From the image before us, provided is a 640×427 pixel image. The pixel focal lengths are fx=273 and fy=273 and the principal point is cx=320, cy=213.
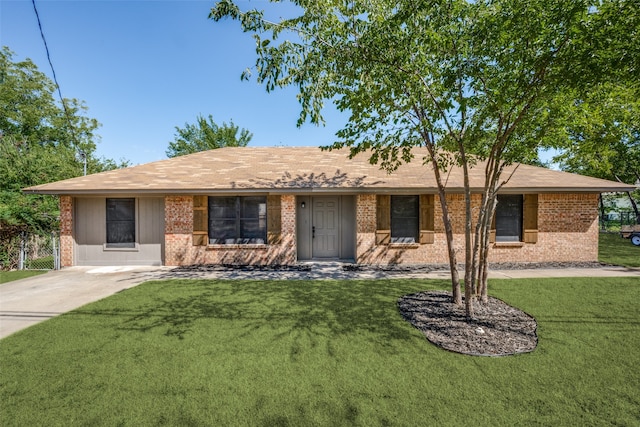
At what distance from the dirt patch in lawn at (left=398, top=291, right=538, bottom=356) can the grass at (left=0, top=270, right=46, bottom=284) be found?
10.5m

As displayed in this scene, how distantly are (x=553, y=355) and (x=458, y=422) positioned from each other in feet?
7.18

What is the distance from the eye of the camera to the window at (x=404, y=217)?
378 inches

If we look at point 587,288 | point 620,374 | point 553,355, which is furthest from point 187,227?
point 587,288

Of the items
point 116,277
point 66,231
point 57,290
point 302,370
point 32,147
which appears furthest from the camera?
point 32,147

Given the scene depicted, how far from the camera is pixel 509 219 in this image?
9.66 meters

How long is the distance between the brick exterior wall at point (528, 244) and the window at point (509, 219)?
1.10 feet

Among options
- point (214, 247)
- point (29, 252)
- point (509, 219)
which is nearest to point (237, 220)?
point (214, 247)

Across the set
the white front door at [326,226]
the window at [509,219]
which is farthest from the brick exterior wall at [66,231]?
the window at [509,219]

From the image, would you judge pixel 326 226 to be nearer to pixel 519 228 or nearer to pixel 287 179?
pixel 287 179

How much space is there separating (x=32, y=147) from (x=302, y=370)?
27.9 metres

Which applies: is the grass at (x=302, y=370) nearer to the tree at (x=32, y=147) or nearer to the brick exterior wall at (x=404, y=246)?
the brick exterior wall at (x=404, y=246)

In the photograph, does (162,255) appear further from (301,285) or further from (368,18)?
(368,18)

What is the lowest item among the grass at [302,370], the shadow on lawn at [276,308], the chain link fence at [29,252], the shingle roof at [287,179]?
the grass at [302,370]

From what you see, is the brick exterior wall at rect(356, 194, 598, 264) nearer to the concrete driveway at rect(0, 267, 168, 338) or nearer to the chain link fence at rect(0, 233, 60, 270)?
the concrete driveway at rect(0, 267, 168, 338)
